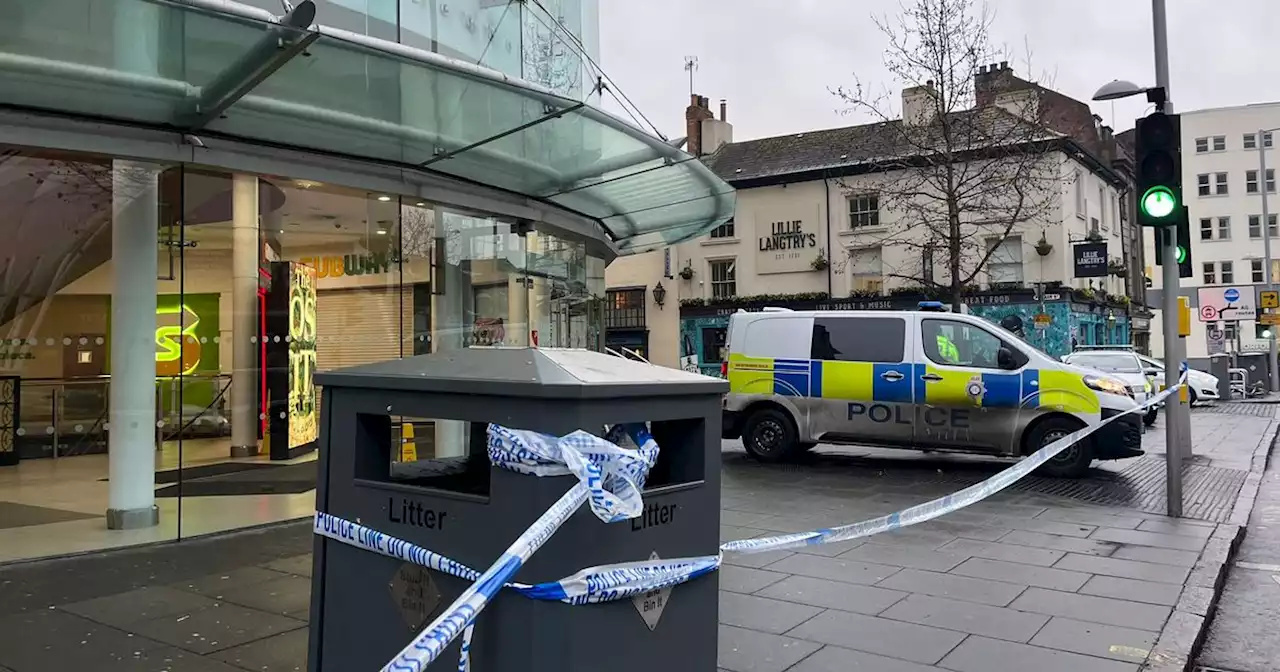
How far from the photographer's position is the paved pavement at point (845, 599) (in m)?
4.39

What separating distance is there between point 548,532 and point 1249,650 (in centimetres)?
455

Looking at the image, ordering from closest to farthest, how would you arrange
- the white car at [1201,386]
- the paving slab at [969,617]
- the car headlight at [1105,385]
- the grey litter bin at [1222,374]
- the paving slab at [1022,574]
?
the paving slab at [969,617], the paving slab at [1022,574], the car headlight at [1105,385], the white car at [1201,386], the grey litter bin at [1222,374]

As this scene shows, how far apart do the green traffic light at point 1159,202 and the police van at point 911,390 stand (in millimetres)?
2801

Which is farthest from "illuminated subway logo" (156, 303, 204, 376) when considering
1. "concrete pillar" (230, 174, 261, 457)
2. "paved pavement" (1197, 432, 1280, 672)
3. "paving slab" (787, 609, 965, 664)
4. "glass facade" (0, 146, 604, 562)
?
"paved pavement" (1197, 432, 1280, 672)

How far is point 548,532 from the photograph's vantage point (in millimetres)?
2145

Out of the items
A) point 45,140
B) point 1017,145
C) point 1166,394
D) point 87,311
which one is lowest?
point 1166,394

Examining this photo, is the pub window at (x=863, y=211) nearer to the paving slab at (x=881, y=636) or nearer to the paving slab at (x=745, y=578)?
the paving slab at (x=745, y=578)

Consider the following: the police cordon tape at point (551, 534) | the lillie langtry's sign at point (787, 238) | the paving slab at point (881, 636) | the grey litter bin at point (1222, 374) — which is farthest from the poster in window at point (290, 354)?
the grey litter bin at point (1222, 374)

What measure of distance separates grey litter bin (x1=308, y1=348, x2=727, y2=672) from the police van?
9.08m

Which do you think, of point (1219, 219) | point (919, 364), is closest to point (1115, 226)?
point (1219, 219)

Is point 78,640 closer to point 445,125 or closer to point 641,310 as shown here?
point 445,125

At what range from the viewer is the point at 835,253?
1350 inches

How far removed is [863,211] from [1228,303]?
39.7ft

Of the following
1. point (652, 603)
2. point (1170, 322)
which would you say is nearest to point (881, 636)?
point (652, 603)
